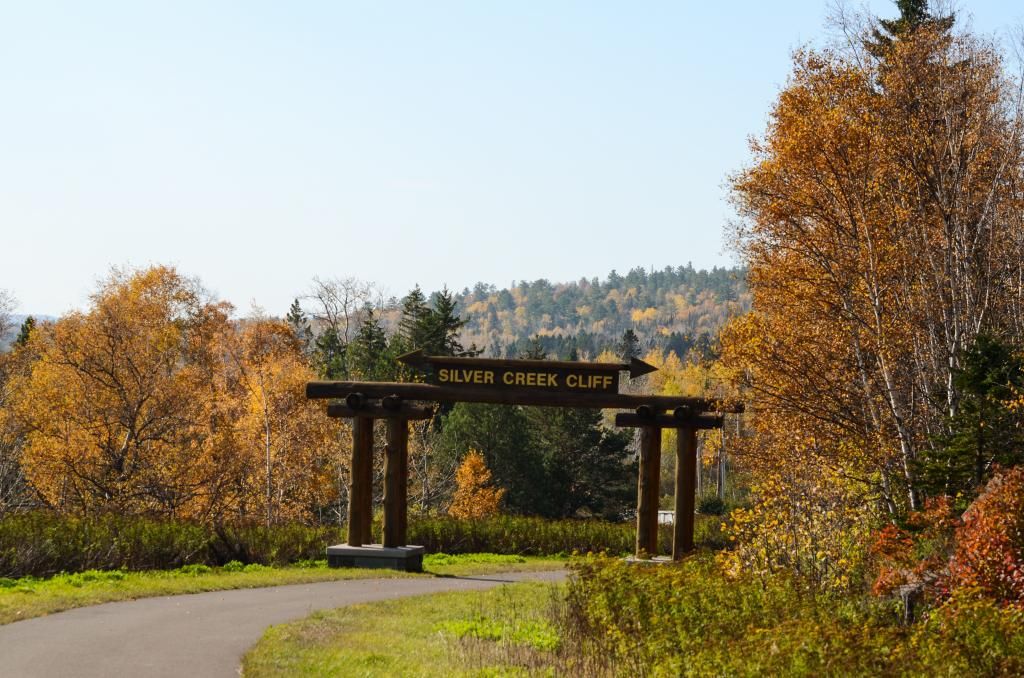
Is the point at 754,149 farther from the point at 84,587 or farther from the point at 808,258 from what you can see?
the point at 84,587

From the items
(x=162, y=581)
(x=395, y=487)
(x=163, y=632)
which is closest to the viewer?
(x=163, y=632)

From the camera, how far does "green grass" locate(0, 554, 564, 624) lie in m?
15.6

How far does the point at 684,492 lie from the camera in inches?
863

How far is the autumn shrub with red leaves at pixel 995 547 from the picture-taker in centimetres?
1242

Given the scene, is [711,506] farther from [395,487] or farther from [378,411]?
[378,411]

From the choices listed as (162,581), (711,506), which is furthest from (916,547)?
(711,506)

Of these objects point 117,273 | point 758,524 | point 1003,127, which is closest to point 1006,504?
point 758,524

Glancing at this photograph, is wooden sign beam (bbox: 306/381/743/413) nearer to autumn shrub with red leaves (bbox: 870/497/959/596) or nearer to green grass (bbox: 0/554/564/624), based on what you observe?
green grass (bbox: 0/554/564/624)

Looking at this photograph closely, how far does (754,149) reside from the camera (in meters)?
25.5

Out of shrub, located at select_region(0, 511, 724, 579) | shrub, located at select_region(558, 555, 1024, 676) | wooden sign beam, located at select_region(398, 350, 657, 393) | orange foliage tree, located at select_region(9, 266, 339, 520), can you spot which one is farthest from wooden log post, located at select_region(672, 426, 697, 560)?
orange foliage tree, located at select_region(9, 266, 339, 520)

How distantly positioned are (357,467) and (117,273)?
3217 centimetres

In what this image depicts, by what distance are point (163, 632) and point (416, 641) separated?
340cm

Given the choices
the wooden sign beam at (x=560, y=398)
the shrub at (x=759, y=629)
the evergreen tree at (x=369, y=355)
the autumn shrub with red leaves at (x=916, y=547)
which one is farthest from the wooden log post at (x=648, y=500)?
the evergreen tree at (x=369, y=355)

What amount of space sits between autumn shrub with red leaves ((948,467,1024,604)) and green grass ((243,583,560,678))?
4.79 metres
